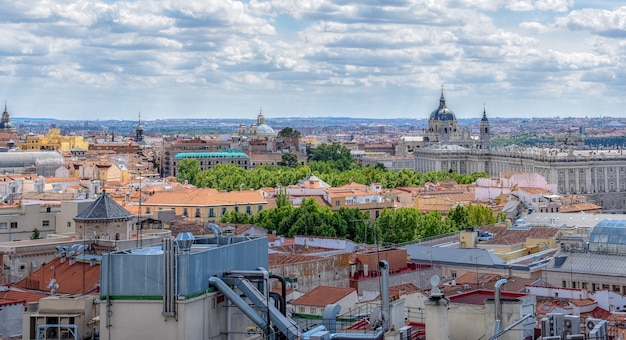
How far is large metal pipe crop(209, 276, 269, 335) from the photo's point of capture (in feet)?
46.9

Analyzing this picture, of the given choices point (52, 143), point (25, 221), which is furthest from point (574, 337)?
point (52, 143)

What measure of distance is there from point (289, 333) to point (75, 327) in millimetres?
3031

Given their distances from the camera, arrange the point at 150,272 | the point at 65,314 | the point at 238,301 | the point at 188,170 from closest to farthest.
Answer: the point at 150,272
the point at 238,301
the point at 65,314
the point at 188,170

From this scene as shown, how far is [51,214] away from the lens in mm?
48031

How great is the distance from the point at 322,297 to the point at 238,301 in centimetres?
1414

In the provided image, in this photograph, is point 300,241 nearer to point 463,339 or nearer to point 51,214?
point 51,214

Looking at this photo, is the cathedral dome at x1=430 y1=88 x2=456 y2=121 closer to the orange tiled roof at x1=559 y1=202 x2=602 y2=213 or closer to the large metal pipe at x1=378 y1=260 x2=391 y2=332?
the orange tiled roof at x1=559 y1=202 x2=602 y2=213

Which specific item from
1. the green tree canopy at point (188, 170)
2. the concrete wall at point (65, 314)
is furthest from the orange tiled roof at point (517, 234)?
the green tree canopy at point (188, 170)

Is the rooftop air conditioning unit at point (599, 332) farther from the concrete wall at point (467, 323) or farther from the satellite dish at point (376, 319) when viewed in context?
the satellite dish at point (376, 319)

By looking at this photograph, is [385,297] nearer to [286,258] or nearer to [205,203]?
[286,258]

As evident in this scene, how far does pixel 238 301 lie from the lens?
14406 millimetres

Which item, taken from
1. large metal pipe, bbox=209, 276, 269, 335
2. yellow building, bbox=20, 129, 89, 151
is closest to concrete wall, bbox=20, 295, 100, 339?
large metal pipe, bbox=209, 276, 269, 335

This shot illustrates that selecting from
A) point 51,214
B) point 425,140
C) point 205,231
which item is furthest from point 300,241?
point 425,140

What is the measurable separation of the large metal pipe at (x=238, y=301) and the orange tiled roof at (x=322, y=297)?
13.0m
